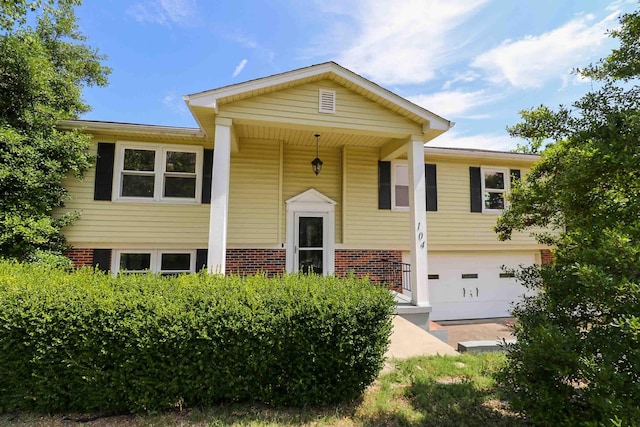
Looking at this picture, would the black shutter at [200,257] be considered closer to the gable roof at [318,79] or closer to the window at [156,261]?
the window at [156,261]

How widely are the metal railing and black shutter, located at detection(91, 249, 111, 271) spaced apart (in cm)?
698

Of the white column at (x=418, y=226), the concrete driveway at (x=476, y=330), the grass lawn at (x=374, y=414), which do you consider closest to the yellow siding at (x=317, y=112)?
the white column at (x=418, y=226)

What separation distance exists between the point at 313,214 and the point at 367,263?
2.02 meters

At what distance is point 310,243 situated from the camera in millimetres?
8234

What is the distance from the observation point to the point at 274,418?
2.91m

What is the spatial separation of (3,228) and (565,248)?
9135mm

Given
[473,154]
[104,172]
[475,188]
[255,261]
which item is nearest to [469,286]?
[475,188]

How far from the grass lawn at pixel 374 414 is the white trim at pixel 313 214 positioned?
4714 mm

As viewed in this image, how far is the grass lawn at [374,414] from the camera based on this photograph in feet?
9.37

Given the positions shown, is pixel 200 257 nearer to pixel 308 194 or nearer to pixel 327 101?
pixel 308 194

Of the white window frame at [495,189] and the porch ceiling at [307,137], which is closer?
the porch ceiling at [307,137]

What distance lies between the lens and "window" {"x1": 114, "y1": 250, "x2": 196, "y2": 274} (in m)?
7.61

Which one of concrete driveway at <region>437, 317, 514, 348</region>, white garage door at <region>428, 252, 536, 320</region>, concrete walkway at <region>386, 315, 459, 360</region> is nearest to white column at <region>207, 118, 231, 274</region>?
concrete walkway at <region>386, 315, 459, 360</region>

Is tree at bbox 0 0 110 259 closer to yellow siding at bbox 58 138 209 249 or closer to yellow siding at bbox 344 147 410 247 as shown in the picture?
yellow siding at bbox 58 138 209 249
